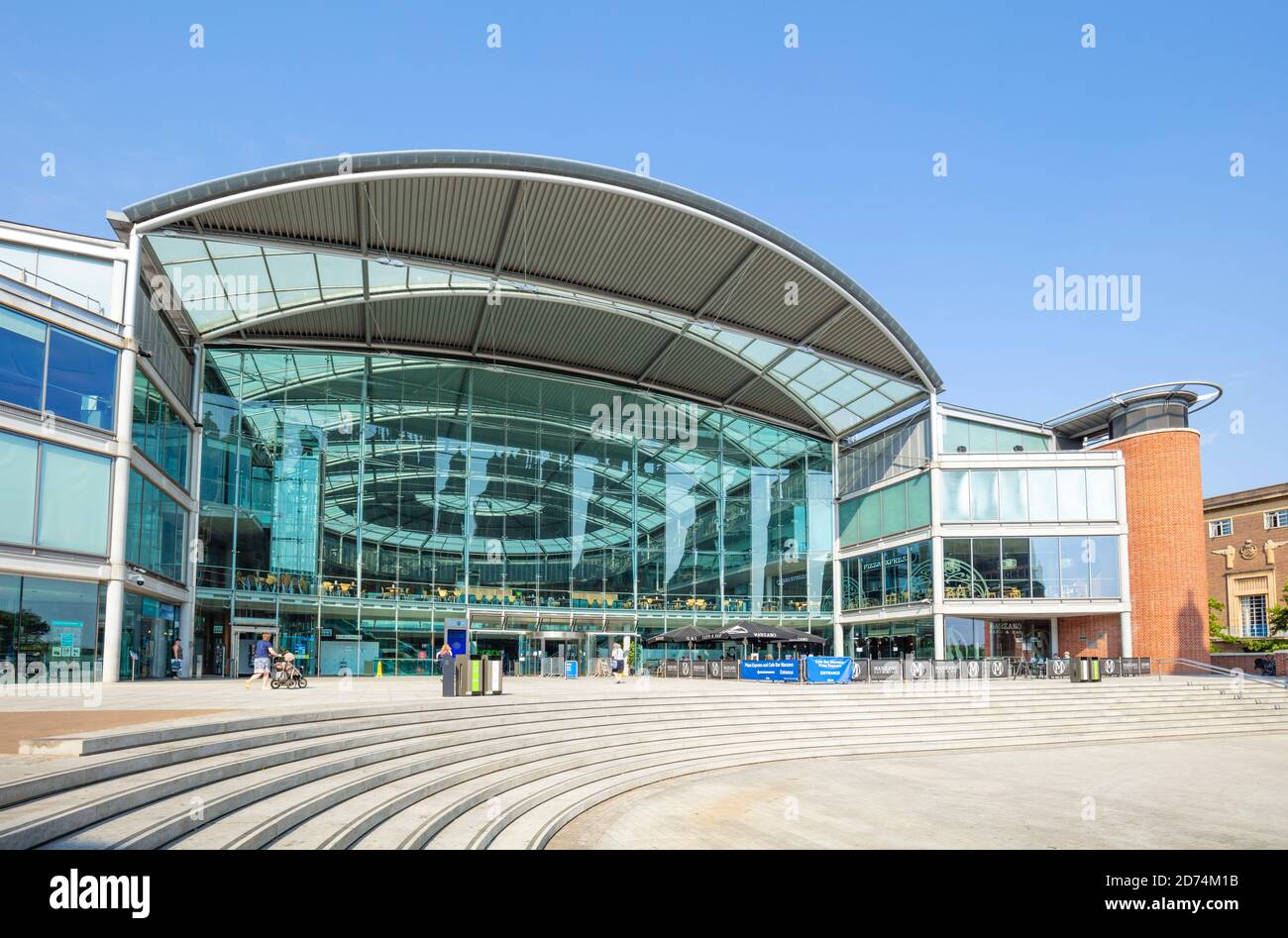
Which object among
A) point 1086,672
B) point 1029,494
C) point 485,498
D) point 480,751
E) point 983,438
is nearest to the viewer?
point 480,751

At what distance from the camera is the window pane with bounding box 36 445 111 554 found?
22812 millimetres

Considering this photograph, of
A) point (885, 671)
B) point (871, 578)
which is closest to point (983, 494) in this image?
point (871, 578)

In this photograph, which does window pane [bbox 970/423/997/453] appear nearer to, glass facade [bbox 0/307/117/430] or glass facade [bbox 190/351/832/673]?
glass facade [bbox 190/351/832/673]

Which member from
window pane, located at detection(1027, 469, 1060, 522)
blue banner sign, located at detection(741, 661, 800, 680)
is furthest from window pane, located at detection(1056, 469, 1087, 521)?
blue banner sign, located at detection(741, 661, 800, 680)

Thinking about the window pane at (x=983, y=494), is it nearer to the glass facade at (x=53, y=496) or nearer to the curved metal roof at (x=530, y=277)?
the curved metal roof at (x=530, y=277)

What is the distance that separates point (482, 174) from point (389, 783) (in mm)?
19490

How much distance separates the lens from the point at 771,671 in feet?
107

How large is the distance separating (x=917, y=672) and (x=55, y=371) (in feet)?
81.3

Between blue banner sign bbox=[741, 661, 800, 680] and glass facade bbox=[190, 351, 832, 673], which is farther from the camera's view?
glass facade bbox=[190, 351, 832, 673]

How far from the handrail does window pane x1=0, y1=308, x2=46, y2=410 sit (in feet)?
112

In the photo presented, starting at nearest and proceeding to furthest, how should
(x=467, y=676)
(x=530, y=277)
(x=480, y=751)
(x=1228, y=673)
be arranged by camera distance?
(x=480, y=751)
(x=467, y=676)
(x=530, y=277)
(x=1228, y=673)

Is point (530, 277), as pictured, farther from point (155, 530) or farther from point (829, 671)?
point (829, 671)

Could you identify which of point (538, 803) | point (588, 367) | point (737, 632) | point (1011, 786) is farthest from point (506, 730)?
point (588, 367)
